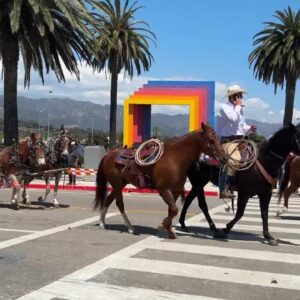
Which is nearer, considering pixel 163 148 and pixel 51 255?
pixel 51 255

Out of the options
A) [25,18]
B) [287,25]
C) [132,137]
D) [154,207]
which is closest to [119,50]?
[132,137]

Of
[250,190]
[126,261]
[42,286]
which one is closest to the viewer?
[42,286]

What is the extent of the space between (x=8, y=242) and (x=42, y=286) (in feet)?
8.90

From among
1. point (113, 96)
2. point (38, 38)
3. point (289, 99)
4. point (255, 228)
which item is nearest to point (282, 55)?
point (289, 99)

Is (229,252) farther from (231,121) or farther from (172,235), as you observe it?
(231,121)

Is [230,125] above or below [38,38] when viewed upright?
below

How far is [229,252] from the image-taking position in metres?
8.09

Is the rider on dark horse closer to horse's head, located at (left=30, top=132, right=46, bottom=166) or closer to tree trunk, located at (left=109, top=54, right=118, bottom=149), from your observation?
horse's head, located at (left=30, top=132, right=46, bottom=166)

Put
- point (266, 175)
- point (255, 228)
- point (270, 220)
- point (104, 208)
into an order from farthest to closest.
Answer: point (270, 220)
point (255, 228)
point (104, 208)
point (266, 175)

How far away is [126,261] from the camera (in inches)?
289

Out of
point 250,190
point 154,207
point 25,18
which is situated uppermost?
point 25,18

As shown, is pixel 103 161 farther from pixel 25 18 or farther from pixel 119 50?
pixel 119 50

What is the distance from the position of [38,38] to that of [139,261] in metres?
15.7

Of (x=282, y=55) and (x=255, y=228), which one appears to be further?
(x=282, y=55)
